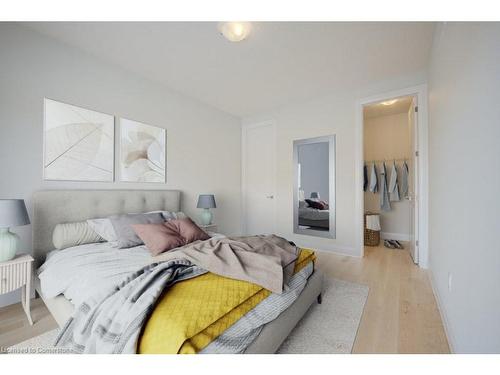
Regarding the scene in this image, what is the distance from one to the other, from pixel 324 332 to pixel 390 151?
4.23 metres

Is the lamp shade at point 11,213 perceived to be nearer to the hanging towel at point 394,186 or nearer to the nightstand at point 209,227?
the nightstand at point 209,227

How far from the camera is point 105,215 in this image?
2400 millimetres

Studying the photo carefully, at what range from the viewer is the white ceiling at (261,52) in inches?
79.4

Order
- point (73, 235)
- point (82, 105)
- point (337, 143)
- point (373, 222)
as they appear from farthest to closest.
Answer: point (373, 222), point (337, 143), point (82, 105), point (73, 235)

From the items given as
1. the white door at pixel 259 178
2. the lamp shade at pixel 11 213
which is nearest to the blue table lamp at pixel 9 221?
the lamp shade at pixel 11 213

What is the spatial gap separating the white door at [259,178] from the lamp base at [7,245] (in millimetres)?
3312

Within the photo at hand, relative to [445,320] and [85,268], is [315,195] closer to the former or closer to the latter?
[445,320]

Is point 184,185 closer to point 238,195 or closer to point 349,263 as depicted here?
point 238,195

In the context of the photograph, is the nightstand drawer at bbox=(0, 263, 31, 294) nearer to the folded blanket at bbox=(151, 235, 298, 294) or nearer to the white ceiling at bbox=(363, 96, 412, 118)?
the folded blanket at bbox=(151, 235, 298, 294)

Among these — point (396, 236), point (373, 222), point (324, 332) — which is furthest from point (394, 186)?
point (324, 332)

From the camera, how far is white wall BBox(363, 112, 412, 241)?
4.34 meters

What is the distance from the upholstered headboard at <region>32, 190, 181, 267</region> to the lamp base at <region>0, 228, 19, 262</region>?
14.9 inches

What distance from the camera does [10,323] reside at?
5.43ft
